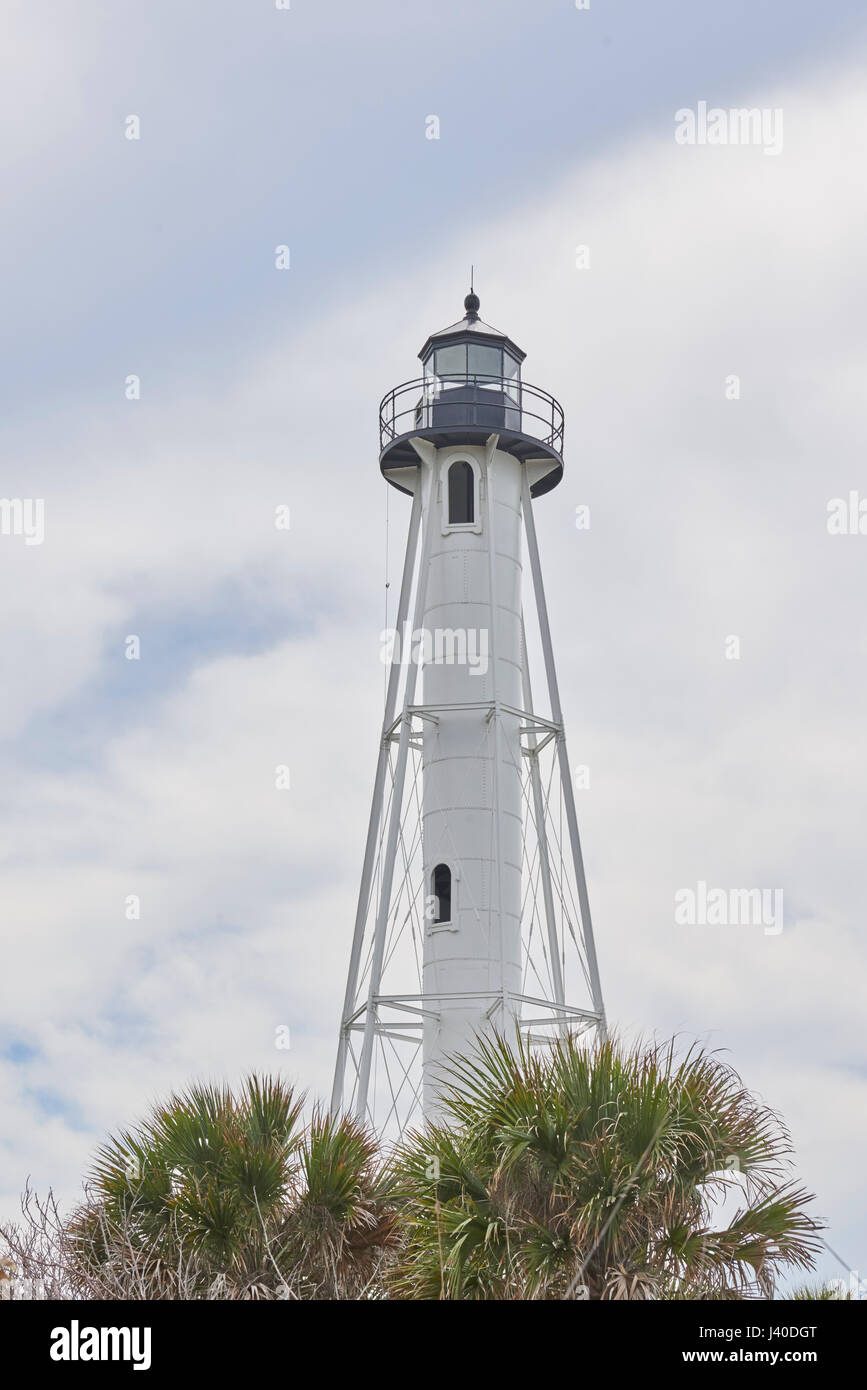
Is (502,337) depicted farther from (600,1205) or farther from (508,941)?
(600,1205)

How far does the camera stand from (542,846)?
3209cm

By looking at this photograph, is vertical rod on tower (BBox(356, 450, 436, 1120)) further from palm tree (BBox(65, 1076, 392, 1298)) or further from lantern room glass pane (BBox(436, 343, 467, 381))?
palm tree (BBox(65, 1076, 392, 1298))

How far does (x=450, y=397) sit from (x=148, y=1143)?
18.6 metres

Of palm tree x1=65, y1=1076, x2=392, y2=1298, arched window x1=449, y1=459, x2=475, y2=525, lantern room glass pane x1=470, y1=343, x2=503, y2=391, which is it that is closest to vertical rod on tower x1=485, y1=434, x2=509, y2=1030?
arched window x1=449, y1=459, x2=475, y2=525

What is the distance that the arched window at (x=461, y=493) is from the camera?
32719 millimetres

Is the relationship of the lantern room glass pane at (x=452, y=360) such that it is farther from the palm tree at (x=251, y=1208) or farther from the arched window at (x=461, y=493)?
the palm tree at (x=251, y=1208)

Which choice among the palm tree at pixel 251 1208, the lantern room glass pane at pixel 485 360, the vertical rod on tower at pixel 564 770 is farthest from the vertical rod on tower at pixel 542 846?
the palm tree at pixel 251 1208

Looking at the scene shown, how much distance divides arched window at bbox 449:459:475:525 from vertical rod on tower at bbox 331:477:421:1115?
2.54ft

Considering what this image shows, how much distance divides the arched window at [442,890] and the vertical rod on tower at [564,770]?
89.7 inches

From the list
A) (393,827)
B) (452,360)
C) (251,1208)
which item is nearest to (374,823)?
(393,827)

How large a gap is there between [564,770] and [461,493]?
5322 mm

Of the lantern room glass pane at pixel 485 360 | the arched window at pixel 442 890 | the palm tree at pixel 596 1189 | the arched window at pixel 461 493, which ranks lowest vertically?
the palm tree at pixel 596 1189
